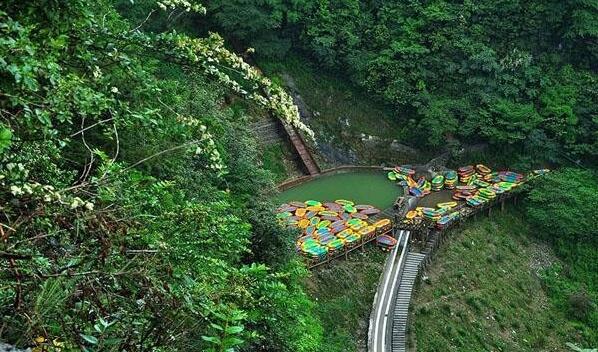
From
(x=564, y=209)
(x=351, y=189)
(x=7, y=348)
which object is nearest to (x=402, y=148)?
(x=351, y=189)

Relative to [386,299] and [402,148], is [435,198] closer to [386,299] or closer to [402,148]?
[402,148]

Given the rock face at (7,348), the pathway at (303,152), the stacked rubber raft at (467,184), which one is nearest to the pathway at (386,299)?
the stacked rubber raft at (467,184)

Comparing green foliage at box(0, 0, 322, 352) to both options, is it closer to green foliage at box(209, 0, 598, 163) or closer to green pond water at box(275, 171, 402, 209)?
green pond water at box(275, 171, 402, 209)

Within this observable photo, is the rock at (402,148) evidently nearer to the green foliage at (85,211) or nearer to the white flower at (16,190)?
the green foliage at (85,211)

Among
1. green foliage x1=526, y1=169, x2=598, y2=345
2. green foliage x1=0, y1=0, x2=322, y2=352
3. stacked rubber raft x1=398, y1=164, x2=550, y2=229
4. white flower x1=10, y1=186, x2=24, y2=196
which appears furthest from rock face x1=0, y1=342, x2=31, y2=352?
green foliage x1=526, y1=169, x2=598, y2=345

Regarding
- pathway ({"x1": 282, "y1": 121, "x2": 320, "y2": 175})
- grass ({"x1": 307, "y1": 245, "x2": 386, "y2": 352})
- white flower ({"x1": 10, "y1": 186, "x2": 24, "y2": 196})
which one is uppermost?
white flower ({"x1": 10, "y1": 186, "x2": 24, "y2": 196})

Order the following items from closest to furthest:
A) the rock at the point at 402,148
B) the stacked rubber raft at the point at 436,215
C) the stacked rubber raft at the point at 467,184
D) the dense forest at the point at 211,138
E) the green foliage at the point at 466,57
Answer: the dense forest at the point at 211,138 → the stacked rubber raft at the point at 436,215 → the stacked rubber raft at the point at 467,184 → the green foliage at the point at 466,57 → the rock at the point at 402,148

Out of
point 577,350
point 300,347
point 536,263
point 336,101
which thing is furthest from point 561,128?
point 577,350
